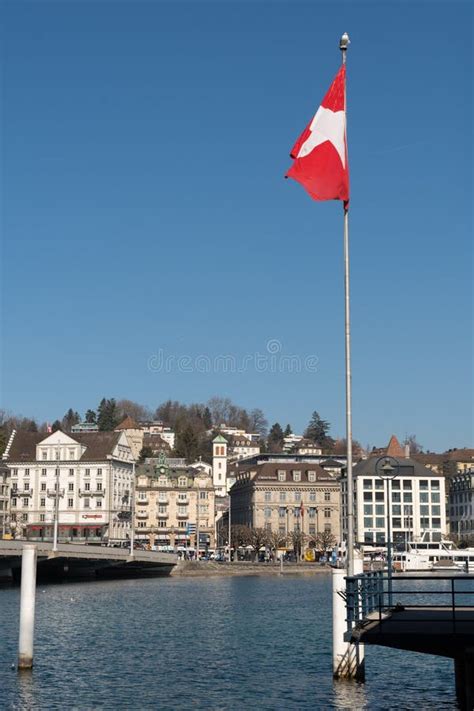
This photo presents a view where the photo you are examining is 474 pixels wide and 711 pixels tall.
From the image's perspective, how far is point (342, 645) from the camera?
3186 cm

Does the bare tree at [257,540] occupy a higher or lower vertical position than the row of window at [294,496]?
lower

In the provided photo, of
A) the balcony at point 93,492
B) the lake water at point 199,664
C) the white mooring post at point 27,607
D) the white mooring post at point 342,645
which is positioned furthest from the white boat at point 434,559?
the white mooring post at point 342,645

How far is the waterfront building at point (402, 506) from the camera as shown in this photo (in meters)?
187

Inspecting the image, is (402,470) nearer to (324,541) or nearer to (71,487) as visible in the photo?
(324,541)

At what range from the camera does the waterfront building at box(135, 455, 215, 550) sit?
18738 cm

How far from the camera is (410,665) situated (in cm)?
4291

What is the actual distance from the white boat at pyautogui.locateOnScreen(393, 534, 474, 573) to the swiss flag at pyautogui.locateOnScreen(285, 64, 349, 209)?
133101 millimetres

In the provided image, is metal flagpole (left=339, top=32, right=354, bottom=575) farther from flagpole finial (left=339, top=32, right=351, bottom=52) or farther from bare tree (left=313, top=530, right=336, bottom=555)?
bare tree (left=313, top=530, right=336, bottom=555)

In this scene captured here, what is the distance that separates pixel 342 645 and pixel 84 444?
147319 mm

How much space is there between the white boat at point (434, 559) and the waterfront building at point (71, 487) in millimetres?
47163

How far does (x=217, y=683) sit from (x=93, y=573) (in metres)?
102

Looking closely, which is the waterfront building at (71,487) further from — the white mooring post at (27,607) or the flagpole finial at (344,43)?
the flagpole finial at (344,43)

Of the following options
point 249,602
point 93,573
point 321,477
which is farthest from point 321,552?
point 249,602

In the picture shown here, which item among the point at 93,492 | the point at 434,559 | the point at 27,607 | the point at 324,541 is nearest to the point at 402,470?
the point at 324,541
